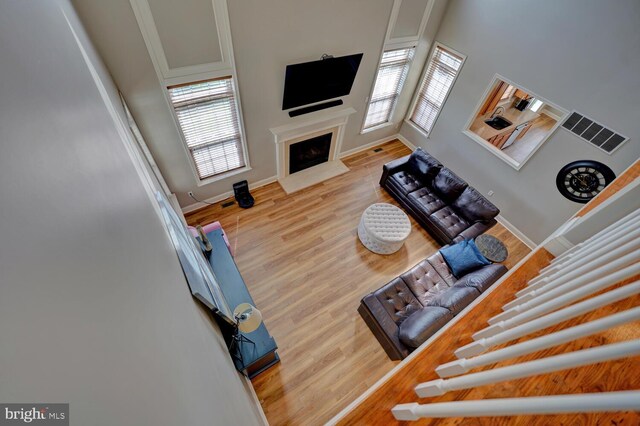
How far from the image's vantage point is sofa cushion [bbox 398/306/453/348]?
2.87 m

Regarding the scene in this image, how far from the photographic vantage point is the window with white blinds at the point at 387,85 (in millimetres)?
4957

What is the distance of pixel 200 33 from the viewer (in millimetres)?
3037

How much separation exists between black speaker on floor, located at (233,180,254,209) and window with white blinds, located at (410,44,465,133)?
13.2 ft

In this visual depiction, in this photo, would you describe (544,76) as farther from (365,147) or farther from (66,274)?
(66,274)

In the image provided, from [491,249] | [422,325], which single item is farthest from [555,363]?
[491,249]

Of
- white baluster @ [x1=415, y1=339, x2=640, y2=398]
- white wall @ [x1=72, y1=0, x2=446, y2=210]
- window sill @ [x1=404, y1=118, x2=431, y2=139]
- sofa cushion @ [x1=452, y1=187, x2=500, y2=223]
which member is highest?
white wall @ [x1=72, y1=0, x2=446, y2=210]

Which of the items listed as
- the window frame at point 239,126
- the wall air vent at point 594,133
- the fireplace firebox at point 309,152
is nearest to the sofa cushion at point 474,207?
the wall air vent at point 594,133

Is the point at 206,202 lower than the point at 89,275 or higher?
higher

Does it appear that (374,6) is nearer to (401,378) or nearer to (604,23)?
(604,23)

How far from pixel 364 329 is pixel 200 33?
4.07m

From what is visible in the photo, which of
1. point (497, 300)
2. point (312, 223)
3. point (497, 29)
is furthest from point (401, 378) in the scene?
point (497, 29)

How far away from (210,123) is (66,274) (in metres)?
3.93

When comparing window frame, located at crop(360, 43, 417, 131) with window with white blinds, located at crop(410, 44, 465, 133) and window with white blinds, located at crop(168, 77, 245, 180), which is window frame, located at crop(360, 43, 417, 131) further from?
window with white blinds, located at crop(168, 77, 245, 180)

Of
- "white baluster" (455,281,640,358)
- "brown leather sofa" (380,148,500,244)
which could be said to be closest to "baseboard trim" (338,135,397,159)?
"brown leather sofa" (380,148,500,244)
